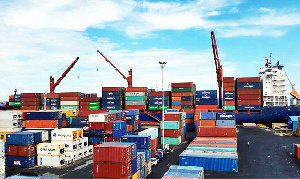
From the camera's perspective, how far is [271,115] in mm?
82375

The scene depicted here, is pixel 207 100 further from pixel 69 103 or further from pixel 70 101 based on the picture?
pixel 69 103

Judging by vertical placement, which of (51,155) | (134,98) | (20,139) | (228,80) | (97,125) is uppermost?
(228,80)

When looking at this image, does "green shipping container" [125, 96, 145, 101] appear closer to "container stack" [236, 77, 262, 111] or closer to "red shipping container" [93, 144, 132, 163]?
"container stack" [236, 77, 262, 111]

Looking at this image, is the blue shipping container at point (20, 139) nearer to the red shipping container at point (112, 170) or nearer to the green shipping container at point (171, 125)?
the red shipping container at point (112, 170)

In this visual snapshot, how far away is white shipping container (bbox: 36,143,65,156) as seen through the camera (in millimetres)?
37875

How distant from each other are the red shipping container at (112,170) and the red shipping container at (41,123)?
100.0 ft

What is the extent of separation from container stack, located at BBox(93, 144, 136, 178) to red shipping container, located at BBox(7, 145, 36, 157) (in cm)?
1640

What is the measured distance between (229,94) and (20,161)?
222 feet

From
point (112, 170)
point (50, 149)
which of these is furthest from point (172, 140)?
point (112, 170)

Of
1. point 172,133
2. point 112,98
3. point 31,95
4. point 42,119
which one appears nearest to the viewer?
point 172,133

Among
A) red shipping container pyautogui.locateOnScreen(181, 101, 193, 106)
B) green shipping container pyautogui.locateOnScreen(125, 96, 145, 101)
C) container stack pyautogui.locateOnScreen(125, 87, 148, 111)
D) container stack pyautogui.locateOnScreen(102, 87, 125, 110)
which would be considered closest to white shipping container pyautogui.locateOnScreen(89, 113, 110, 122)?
container stack pyautogui.locateOnScreen(125, 87, 148, 111)

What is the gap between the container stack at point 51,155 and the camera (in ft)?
124

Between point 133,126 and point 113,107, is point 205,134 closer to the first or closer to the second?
point 133,126

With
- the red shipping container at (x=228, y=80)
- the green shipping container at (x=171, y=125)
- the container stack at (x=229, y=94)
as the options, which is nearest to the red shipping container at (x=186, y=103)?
the container stack at (x=229, y=94)
